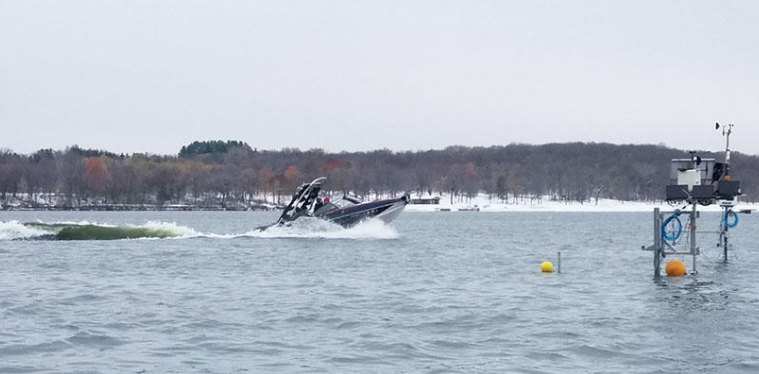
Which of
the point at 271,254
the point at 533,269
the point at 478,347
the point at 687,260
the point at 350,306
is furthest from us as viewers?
the point at 271,254

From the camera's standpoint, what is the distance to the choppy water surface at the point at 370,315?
1939cm

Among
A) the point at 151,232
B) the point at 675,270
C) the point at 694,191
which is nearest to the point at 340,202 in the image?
the point at 151,232

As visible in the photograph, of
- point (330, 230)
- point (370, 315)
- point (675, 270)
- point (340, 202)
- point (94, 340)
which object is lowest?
point (94, 340)

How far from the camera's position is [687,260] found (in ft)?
143

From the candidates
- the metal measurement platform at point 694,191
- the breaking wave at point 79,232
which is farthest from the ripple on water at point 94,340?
the breaking wave at point 79,232

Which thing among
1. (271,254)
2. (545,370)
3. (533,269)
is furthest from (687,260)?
(545,370)

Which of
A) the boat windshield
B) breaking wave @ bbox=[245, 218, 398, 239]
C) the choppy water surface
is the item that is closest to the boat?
the boat windshield

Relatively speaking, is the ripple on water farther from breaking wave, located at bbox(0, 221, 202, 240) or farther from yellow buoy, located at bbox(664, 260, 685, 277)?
breaking wave, located at bbox(0, 221, 202, 240)

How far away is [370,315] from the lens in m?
25.3

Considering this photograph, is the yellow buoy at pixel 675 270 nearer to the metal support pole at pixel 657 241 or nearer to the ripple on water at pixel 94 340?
the metal support pole at pixel 657 241

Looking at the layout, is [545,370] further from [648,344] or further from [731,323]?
[731,323]

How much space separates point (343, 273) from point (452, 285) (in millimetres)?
5691

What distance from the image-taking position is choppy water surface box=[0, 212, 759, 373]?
19.4 meters

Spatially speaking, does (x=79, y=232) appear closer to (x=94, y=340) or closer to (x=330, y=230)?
(x=330, y=230)
